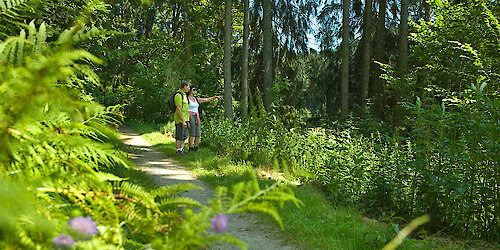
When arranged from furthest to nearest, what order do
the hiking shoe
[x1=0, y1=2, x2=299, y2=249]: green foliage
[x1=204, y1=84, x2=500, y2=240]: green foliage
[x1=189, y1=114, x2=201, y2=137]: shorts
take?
1. [x1=189, y1=114, x2=201, y2=137]: shorts
2. the hiking shoe
3. [x1=204, y1=84, x2=500, y2=240]: green foliage
4. [x1=0, y1=2, x2=299, y2=249]: green foliage

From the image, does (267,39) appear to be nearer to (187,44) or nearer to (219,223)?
(187,44)

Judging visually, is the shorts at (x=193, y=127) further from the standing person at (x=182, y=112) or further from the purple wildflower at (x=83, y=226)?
the purple wildflower at (x=83, y=226)

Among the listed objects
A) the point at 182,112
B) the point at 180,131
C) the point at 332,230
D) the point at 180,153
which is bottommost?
the point at 332,230

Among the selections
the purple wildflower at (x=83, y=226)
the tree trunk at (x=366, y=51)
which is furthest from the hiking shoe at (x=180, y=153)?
the tree trunk at (x=366, y=51)

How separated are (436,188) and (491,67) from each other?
20.3ft

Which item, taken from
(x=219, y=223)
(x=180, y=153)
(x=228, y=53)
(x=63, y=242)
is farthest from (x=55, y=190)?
(x=228, y=53)

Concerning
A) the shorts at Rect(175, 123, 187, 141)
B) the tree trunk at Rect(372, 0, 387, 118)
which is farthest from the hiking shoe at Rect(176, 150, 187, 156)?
the tree trunk at Rect(372, 0, 387, 118)

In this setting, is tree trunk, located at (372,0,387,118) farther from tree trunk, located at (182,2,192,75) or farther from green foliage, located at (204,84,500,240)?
green foliage, located at (204,84,500,240)

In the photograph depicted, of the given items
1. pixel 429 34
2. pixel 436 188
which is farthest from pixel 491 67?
pixel 436 188

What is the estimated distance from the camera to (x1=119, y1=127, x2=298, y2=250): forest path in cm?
374

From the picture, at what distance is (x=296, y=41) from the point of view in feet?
59.6

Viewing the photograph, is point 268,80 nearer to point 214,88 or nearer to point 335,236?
point 214,88

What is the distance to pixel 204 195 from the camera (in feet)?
18.1

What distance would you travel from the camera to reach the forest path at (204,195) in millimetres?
3736
